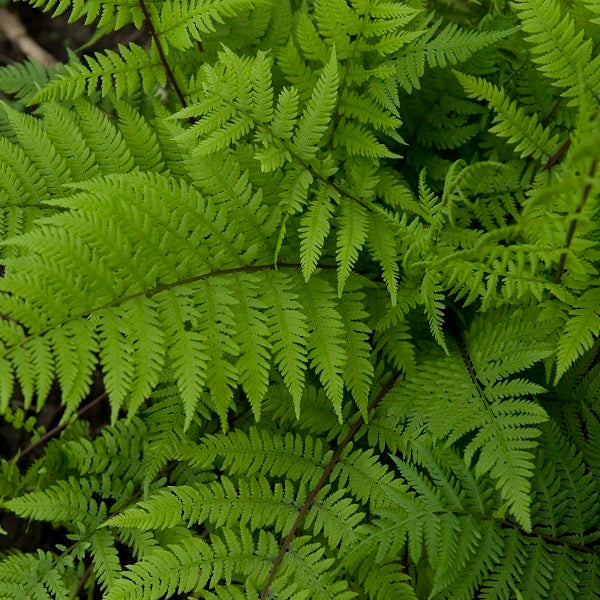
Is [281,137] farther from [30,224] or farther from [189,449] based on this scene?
[189,449]

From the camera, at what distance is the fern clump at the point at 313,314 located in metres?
1.83

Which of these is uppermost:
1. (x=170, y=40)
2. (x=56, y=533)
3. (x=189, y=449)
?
(x=170, y=40)

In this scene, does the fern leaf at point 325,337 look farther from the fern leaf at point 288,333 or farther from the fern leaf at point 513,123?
the fern leaf at point 513,123

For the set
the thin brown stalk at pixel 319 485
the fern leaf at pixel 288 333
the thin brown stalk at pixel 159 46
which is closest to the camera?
the fern leaf at pixel 288 333

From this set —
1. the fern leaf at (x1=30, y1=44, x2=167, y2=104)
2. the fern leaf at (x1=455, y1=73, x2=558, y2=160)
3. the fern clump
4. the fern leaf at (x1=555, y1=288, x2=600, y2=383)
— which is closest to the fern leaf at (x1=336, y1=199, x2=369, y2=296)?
the fern clump

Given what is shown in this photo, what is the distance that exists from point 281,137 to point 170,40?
56cm

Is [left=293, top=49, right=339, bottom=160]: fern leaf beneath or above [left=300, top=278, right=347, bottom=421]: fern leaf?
above

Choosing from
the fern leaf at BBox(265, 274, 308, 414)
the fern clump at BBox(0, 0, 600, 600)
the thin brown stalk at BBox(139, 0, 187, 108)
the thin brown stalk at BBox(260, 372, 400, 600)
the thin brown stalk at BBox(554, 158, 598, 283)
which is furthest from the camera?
the thin brown stalk at BBox(139, 0, 187, 108)

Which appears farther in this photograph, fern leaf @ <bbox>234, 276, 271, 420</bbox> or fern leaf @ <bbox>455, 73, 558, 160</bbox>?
fern leaf @ <bbox>455, 73, 558, 160</bbox>

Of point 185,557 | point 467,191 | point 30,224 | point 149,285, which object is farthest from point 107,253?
point 467,191

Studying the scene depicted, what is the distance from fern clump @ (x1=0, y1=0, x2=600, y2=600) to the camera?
6.01 ft

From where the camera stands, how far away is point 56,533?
10.6 feet

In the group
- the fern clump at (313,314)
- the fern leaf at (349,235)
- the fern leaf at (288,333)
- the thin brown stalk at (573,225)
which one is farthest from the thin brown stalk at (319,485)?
the thin brown stalk at (573,225)

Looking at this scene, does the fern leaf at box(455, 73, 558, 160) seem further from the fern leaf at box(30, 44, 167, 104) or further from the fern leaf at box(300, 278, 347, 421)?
the fern leaf at box(30, 44, 167, 104)
